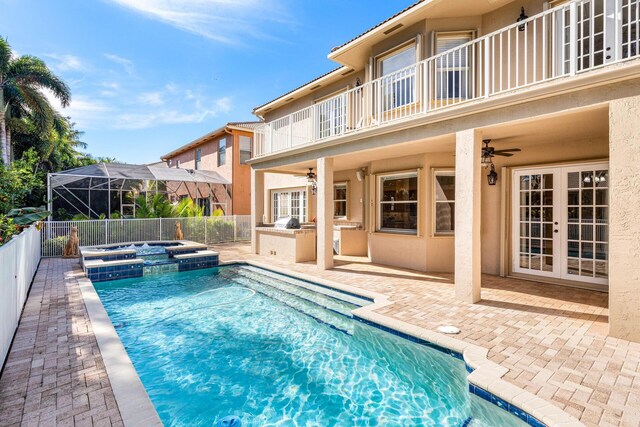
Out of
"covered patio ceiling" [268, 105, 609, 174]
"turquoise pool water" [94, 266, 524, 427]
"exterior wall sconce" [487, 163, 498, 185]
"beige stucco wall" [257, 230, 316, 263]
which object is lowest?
"turquoise pool water" [94, 266, 524, 427]

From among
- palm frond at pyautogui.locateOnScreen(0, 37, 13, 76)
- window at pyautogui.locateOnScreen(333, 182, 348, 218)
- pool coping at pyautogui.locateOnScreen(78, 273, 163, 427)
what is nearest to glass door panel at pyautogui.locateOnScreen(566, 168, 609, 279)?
window at pyautogui.locateOnScreen(333, 182, 348, 218)

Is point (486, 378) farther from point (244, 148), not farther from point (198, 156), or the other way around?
point (198, 156)

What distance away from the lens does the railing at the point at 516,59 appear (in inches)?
209

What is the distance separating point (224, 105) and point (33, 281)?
80.4ft

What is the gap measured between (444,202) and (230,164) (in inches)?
630

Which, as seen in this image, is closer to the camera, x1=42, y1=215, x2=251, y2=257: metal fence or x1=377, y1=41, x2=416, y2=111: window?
x1=377, y1=41, x2=416, y2=111: window

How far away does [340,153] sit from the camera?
9438mm

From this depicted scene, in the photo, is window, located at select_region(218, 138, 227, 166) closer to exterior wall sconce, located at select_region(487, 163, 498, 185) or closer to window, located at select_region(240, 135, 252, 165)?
window, located at select_region(240, 135, 252, 165)

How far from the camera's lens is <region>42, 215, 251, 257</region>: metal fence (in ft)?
43.2

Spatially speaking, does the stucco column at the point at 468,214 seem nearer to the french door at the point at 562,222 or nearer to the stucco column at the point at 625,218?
the stucco column at the point at 625,218

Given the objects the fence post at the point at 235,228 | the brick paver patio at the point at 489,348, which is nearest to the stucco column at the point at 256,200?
the fence post at the point at 235,228

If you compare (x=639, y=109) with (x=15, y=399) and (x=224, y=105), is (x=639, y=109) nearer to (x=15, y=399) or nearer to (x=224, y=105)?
(x=15, y=399)

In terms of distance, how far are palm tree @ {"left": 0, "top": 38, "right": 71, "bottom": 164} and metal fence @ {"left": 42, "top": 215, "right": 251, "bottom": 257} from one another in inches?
287

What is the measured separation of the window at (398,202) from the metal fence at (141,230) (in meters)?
10.2
